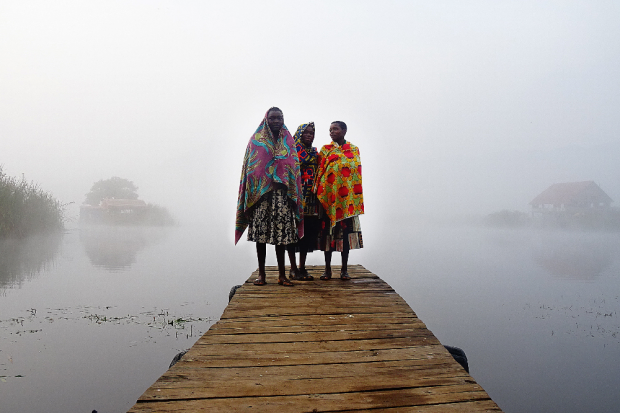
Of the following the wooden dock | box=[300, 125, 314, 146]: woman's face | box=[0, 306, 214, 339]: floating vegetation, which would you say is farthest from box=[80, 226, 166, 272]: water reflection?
the wooden dock

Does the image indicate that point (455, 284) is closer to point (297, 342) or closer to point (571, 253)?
point (297, 342)

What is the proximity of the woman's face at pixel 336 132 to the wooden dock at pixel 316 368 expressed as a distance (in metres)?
2.23

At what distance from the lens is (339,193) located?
4430 millimetres

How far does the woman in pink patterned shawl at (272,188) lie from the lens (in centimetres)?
400

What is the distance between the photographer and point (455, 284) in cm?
2008

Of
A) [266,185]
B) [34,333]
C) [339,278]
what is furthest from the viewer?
[34,333]

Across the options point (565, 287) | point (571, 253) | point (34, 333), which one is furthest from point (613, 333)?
point (571, 253)

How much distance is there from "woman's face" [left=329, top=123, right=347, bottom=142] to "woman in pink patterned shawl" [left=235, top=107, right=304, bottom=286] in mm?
635

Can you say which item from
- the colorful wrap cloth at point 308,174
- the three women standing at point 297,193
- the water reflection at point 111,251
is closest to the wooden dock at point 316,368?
the three women standing at point 297,193

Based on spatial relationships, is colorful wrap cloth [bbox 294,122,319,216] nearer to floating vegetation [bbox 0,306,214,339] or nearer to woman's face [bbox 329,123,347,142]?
woman's face [bbox 329,123,347,142]

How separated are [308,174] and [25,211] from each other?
19.7 m

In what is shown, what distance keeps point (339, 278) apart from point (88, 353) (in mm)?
5723

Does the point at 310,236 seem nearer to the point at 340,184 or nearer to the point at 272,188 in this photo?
the point at 340,184

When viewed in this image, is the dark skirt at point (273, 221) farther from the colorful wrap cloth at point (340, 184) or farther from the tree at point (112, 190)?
the tree at point (112, 190)
